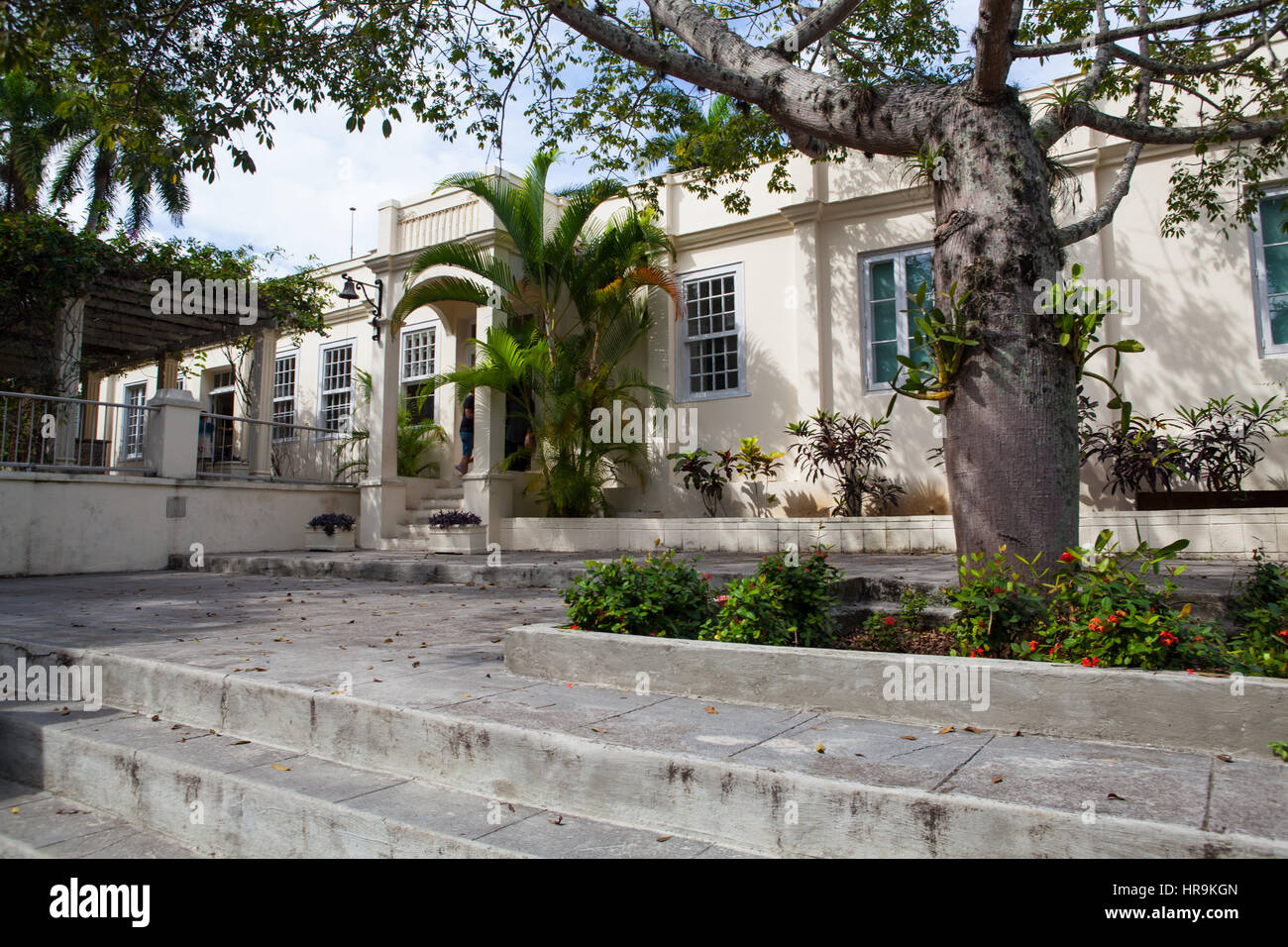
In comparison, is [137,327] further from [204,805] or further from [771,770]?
[771,770]

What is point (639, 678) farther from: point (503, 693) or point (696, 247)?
point (696, 247)

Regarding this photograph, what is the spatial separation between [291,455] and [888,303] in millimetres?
9728

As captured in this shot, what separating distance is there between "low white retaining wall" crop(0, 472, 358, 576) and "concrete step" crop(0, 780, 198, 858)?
7.29 meters

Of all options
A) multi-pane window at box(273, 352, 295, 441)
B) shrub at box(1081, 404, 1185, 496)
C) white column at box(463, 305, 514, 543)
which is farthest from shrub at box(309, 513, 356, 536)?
shrub at box(1081, 404, 1185, 496)

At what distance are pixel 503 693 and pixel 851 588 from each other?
8.45ft

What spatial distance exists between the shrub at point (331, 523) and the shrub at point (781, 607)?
31.0ft

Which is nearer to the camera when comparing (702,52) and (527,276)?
(702,52)

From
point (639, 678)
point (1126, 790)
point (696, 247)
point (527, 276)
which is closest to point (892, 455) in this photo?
point (696, 247)

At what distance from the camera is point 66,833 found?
3316 mm

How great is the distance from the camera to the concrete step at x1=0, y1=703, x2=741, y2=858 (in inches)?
103

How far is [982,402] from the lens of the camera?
405cm

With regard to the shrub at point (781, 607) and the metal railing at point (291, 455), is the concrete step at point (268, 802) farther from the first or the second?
the metal railing at point (291, 455)

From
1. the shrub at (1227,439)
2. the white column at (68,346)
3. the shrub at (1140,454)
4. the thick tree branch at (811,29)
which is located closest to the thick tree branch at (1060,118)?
the thick tree branch at (811,29)
